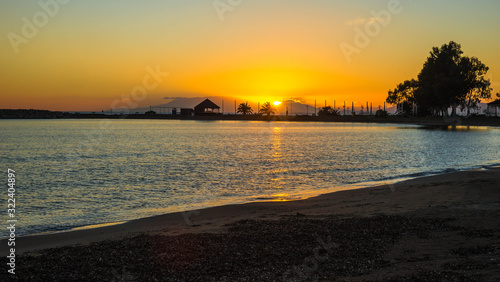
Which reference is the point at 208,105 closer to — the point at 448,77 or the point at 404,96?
the point at 404,96

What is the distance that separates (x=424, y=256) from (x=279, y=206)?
787cm

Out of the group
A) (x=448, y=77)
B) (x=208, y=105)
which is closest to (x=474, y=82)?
(x=448, y=77)

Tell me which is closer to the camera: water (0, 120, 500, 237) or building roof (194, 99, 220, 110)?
water (0, 120, 500, 237)

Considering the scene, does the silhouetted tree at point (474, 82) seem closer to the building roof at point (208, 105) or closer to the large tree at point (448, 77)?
the large tree at point (448, 77)

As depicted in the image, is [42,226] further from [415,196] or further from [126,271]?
[415,196]

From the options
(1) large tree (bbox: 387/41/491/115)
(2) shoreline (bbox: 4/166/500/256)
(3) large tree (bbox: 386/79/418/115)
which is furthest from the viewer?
(3) large tree (bbox: 386/79/418/115)

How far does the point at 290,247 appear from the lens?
9.41 m

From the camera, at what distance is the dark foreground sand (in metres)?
7.79

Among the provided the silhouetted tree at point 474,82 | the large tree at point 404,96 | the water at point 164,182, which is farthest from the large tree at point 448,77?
the water at point 164,182

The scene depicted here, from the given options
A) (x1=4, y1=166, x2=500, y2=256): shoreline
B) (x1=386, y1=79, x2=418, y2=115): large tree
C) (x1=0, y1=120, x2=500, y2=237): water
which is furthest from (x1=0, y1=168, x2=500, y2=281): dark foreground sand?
(x1=386, y1=79, x2=418, y2=115): large tree

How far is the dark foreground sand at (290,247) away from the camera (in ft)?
→ 25.6

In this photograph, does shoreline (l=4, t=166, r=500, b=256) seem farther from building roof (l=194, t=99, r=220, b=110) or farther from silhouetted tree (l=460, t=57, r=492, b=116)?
building roof (l=194, t=99, r=220, b=110)

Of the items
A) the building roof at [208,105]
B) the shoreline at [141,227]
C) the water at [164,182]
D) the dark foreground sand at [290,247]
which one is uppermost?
the building roof at [208,105]

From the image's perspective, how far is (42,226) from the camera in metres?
Answer: 14.3
